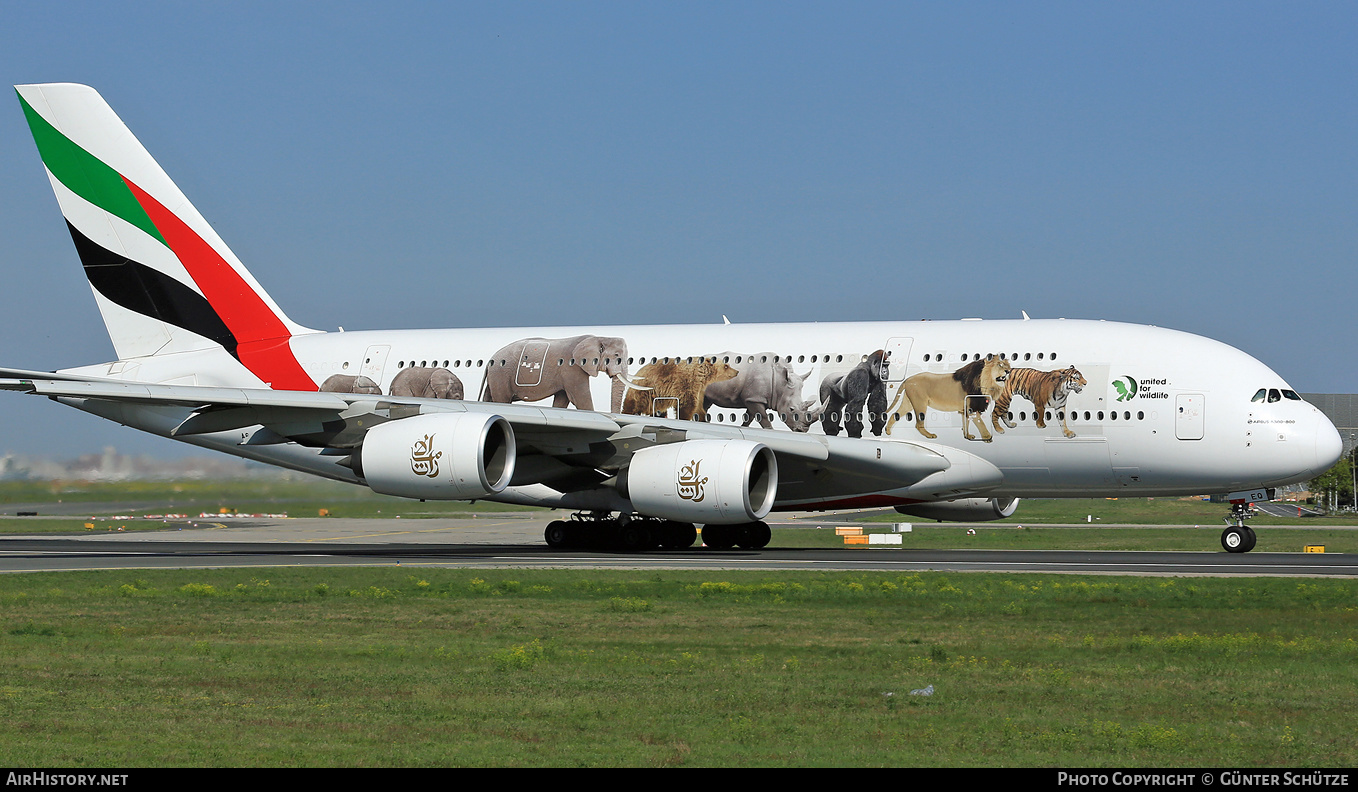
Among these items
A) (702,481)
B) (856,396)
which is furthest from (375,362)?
(856,396)

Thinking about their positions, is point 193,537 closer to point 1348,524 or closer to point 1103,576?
point 1103,576

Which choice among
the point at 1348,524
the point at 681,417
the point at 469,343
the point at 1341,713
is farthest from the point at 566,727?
the point at 1348,524

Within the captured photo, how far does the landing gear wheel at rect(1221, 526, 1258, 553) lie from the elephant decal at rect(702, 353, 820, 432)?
7.66 metres

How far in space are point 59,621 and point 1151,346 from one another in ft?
59.9

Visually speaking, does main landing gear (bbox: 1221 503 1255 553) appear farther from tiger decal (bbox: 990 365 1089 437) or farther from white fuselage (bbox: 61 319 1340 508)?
tiger decal (bbox: 990 365 1089 437)

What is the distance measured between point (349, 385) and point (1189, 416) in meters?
16.7

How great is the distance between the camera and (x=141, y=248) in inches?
1166

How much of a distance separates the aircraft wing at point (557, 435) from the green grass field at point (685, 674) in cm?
660

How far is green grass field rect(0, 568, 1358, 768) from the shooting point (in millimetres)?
8047

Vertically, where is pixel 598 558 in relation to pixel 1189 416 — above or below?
below

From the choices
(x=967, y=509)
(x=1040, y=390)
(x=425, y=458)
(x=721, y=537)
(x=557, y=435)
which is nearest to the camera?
(x=425, y=458)

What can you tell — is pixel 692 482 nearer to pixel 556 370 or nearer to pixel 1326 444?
pixel 556 370

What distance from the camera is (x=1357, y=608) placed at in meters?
15.0

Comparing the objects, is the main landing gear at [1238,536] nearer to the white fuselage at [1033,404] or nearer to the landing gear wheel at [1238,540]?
the landing gear wheel at [1238,540]
